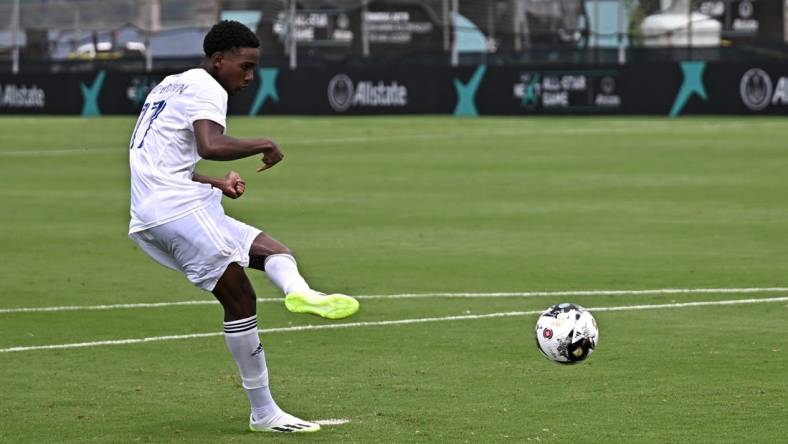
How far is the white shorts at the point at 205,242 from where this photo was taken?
28.3 ft

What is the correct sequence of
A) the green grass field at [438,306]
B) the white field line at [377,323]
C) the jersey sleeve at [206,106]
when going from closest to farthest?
the jersey sleeve at [206,106] → the green grass field at [438,306] → the white field line at [377,323]

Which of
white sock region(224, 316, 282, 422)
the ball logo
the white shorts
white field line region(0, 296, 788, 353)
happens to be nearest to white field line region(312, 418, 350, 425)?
white sock region(224, 316, 282, 422)

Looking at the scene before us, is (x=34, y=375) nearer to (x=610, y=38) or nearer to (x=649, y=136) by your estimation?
(x=649, y=136)

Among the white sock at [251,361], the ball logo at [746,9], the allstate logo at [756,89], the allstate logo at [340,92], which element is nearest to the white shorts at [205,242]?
the white sock at [251,361]

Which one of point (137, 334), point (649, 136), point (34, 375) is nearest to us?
point (34, 375)

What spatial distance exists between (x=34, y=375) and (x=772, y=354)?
4.64m

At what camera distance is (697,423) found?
8711 mm

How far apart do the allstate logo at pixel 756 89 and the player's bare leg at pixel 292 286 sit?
32.9m

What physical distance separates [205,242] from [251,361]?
26.2 inches

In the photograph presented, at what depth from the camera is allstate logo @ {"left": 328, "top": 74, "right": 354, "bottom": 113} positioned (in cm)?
4606

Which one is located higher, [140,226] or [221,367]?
[140,226]

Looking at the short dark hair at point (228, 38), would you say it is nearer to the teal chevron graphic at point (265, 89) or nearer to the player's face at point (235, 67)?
the player's face at point (235, 67)

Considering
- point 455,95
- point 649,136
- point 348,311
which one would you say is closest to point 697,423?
point 348,311

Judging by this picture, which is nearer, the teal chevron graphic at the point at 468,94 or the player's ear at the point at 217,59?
the player's ear at the point at 217,59
